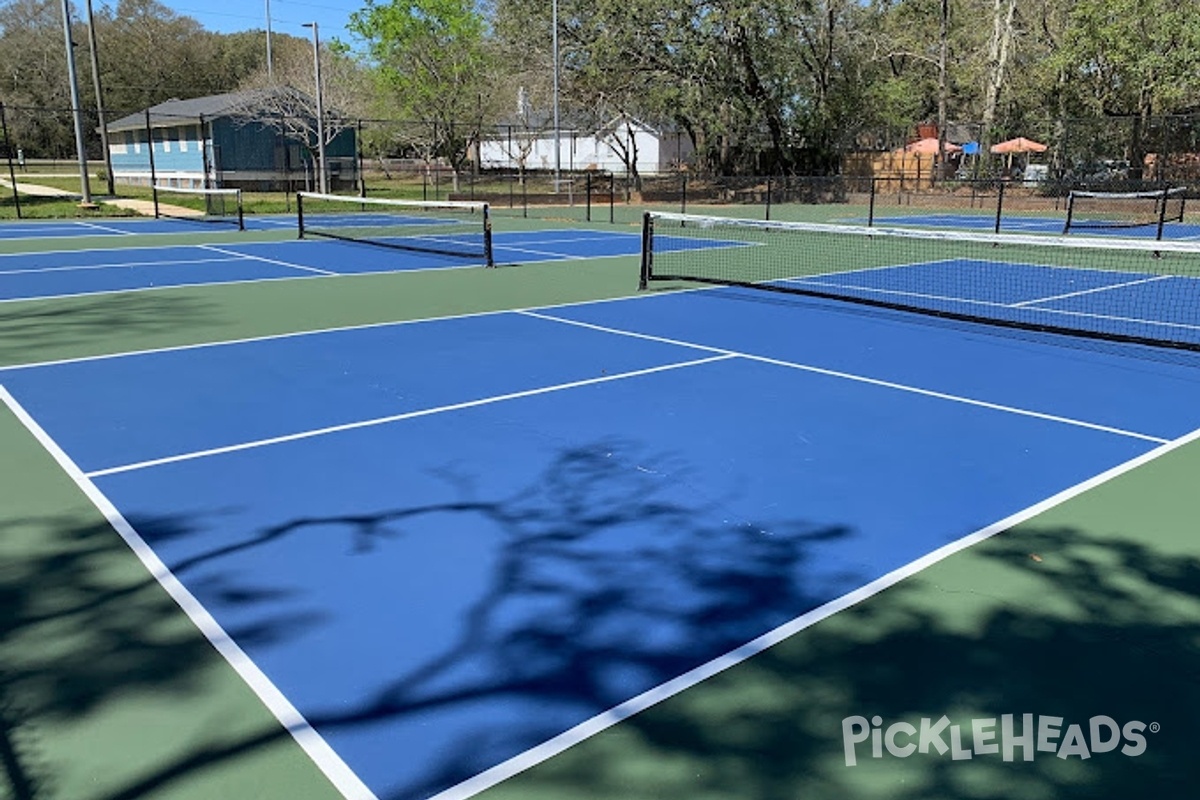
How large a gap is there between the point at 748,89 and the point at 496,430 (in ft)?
121

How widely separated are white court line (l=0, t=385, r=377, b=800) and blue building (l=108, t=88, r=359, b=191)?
36803 millimetres

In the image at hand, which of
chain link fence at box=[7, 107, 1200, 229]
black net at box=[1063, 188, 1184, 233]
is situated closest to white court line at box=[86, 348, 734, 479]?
chain link fence at box=[7, 107, 1200, 229]

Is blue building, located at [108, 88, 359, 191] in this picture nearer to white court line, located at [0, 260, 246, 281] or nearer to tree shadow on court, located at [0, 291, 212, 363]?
white court line, located at [0, 260, 246, 281]

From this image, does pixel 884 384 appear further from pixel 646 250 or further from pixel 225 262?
pixel 225 262

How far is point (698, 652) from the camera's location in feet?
12.1

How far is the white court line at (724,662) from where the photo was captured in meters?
2.94

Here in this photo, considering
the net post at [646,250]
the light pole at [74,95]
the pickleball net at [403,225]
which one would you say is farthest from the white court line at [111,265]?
the light pole at [74,95]

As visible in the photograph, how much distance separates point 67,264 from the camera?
15891 mm

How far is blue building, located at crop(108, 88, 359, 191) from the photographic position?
41094mm

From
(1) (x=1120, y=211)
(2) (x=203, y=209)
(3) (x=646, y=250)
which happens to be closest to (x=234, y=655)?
(3) (x=646, y=250)

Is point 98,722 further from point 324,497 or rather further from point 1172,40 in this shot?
point 1172,40

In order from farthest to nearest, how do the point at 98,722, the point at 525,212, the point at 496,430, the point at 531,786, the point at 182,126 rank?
the point at 182,126 → the point at 525,212 → the point at 496,430 → the point at 98,722 → the point at 531,786

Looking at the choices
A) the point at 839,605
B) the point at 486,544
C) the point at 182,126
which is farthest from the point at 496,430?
the point at 182,126

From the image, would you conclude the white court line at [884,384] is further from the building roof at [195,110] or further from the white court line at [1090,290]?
the building roof at [195,110]
